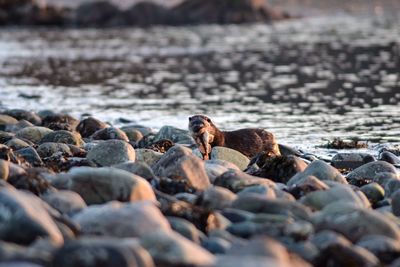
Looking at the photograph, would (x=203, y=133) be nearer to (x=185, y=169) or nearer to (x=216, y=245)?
(x=185, y=169)

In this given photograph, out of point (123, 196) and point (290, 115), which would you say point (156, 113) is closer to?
point (290, 115)

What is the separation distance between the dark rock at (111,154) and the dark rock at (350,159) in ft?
11.3

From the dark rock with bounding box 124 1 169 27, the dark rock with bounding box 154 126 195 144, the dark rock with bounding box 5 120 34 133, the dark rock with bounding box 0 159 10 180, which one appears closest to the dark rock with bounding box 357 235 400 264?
the dark rock with bounding box 0 159 10 180

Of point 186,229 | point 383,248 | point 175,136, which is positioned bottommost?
point 175,136

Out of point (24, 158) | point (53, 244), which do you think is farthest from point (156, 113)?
point (53, 244)

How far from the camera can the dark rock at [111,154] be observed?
10094 mm

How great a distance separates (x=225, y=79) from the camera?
2627 centimetres

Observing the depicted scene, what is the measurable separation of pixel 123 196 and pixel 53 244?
1.59m

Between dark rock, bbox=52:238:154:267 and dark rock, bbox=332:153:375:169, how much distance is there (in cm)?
747

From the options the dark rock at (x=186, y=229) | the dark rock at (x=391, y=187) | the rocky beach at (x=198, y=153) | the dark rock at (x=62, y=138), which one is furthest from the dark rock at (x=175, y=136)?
the dark rock at (x=186, y=229)

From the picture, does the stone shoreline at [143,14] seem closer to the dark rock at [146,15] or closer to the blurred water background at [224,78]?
the dark rock at [146,15]

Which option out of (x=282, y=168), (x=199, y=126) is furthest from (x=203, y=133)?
(x=282, y=168)

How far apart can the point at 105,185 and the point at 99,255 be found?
7.66 feet

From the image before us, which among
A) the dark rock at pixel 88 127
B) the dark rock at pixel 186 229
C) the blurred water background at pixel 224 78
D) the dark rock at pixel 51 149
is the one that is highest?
the dark rock at pixel 186 229
